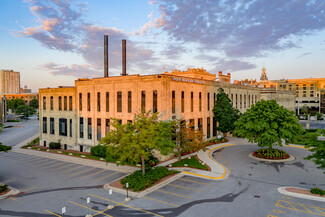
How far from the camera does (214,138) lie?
53.9m

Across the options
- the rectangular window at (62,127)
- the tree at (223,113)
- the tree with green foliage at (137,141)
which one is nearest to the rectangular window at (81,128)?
the rectangular window at (62,127)

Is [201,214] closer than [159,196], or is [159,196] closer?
[201,214]

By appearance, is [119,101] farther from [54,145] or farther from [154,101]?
[54,145]

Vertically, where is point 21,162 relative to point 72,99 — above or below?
below

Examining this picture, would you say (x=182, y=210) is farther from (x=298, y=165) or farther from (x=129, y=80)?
(x=129, y=80)

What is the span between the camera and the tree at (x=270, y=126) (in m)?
35.1

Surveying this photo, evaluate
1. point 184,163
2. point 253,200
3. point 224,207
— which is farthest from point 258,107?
point 224,207

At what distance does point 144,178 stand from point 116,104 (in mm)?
20460

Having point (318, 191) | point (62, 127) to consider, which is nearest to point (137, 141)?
point (318, 191)

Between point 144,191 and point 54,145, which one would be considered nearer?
point 144,191

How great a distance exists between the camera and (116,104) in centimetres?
4309

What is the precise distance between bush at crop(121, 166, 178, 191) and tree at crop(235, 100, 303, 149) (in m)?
15.6

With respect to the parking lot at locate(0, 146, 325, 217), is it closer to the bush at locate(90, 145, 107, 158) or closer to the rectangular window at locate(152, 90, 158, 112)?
the bush at locate(90, 145, 107, 158)

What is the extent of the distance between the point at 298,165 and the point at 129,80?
97.9ft
